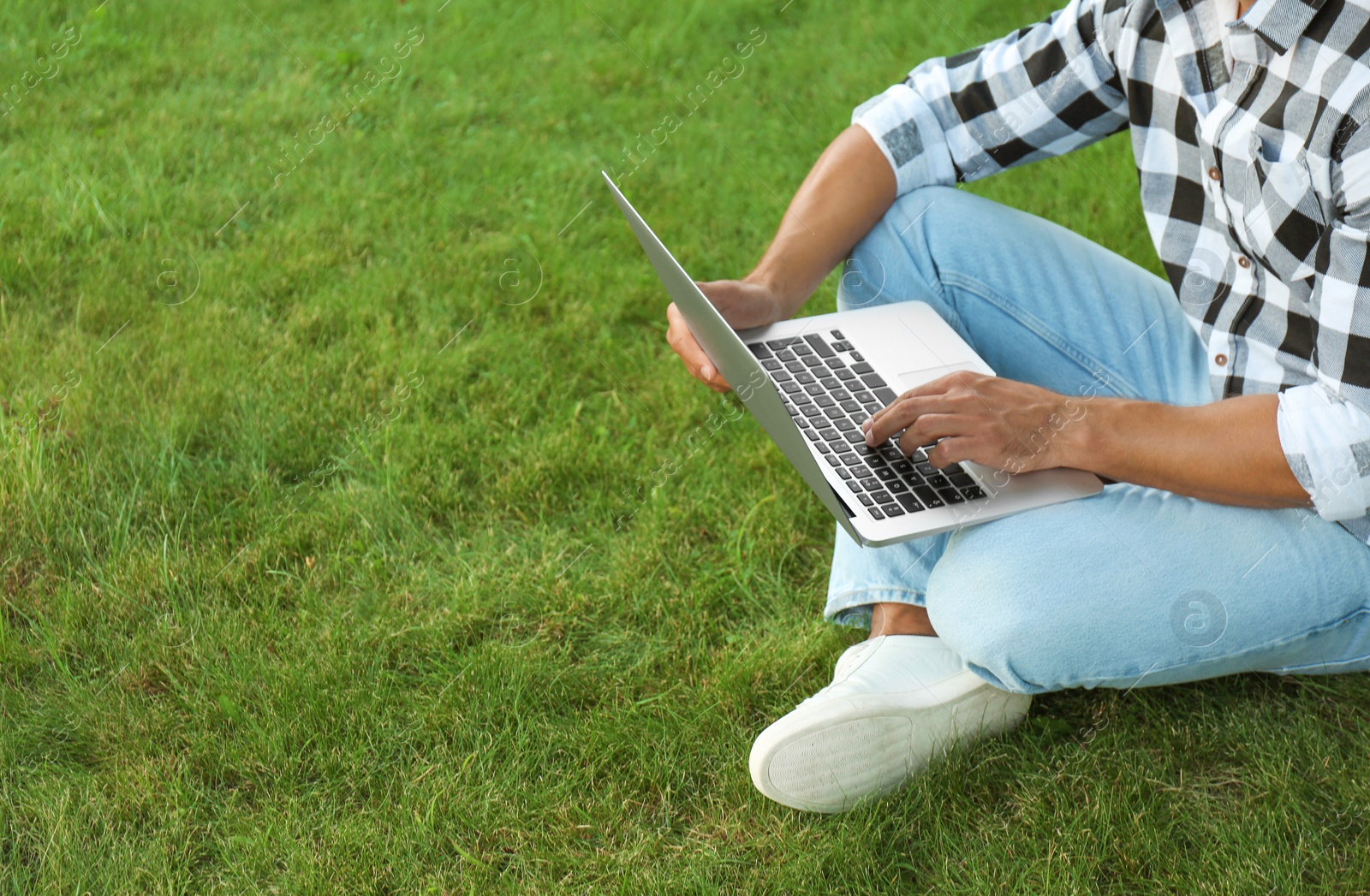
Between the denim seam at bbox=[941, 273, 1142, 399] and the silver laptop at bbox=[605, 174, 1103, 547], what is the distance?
0.07m

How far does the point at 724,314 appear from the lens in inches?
76.2

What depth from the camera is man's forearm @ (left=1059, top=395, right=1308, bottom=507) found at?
5.10 ft

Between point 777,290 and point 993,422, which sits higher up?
point 777,290

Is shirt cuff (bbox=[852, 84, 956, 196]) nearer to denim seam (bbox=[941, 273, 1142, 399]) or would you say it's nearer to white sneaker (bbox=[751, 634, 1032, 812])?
denim seam (bbox=[941, 273, 1142, 399])

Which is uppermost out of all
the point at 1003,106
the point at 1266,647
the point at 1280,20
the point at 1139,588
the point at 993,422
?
the point at 1280,20

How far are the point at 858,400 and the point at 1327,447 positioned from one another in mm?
693

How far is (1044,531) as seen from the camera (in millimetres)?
1655

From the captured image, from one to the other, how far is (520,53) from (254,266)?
1.56 meters

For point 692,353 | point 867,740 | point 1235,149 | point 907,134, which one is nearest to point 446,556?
point 692,353

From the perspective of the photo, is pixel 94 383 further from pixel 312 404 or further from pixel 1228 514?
pixel 1228 514

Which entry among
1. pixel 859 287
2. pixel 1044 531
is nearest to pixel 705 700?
pixel 1044 531

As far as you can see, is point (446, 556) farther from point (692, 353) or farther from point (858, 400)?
point (858, 400)

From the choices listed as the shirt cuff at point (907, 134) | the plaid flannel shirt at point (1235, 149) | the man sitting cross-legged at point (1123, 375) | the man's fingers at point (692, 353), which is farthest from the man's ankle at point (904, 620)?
the shirt cuff at point (907, 134)

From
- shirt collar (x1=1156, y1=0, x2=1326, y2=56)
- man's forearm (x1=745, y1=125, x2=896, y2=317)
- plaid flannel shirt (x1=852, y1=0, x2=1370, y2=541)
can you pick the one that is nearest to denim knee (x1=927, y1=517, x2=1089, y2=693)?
plaid flannel shirt (x1=852, y1=0, x2=1370, y2=541)
